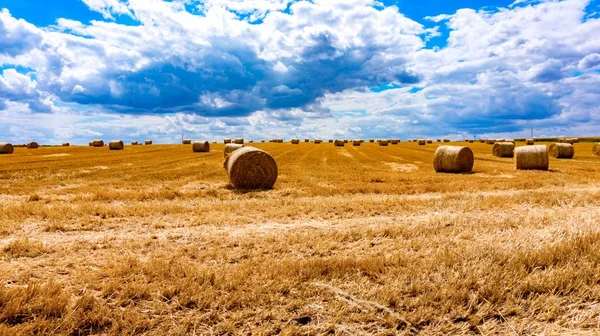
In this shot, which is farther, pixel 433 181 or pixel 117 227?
→ pixel 433 181

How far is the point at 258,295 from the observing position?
169 inches

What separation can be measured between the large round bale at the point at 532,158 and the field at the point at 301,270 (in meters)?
12.5

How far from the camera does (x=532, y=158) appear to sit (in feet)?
69.5

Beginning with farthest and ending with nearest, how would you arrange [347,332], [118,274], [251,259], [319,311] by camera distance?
[251,259] → [118,274] → [319,311] → [347,332]

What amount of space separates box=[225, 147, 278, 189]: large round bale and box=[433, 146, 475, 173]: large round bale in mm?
10613

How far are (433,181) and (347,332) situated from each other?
544 inches

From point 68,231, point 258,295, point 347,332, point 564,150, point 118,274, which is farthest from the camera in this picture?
point 564,150

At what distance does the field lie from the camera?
3877 millimetres

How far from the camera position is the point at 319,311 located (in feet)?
13.2

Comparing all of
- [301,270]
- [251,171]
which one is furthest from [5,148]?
[301,270]

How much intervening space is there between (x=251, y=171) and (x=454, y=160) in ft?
38.3

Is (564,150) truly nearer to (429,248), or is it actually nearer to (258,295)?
(429,248)

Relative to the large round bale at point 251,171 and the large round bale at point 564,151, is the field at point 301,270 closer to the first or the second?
the large round bale at point 251,171

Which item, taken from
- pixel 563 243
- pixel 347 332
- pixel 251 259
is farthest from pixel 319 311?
pixel 563 243
